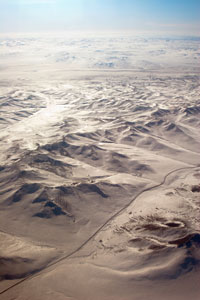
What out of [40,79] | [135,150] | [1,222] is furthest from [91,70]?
[1,222]

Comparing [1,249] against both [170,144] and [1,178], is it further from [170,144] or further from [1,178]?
[170,144]

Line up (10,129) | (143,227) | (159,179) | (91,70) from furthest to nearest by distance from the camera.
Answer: (91,70) < (10,129) < (159,179) < (143,227)

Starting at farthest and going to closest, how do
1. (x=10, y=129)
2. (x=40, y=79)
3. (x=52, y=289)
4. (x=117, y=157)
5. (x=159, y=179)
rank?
(x=40, y=79) < (x=10, y=129) < (x=117, y=157) < (x=159, y=179) < (x=52, y=289)

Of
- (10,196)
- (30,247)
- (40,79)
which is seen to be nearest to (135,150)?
(10,196)

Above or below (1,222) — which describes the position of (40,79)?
above

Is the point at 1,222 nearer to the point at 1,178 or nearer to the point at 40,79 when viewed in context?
the point at 1,178

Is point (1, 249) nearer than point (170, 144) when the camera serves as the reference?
Yes

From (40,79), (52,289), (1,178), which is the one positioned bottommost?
(52,289)

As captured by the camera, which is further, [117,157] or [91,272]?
[117,157]

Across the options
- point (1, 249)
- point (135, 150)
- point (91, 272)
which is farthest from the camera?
point (135, 150)
